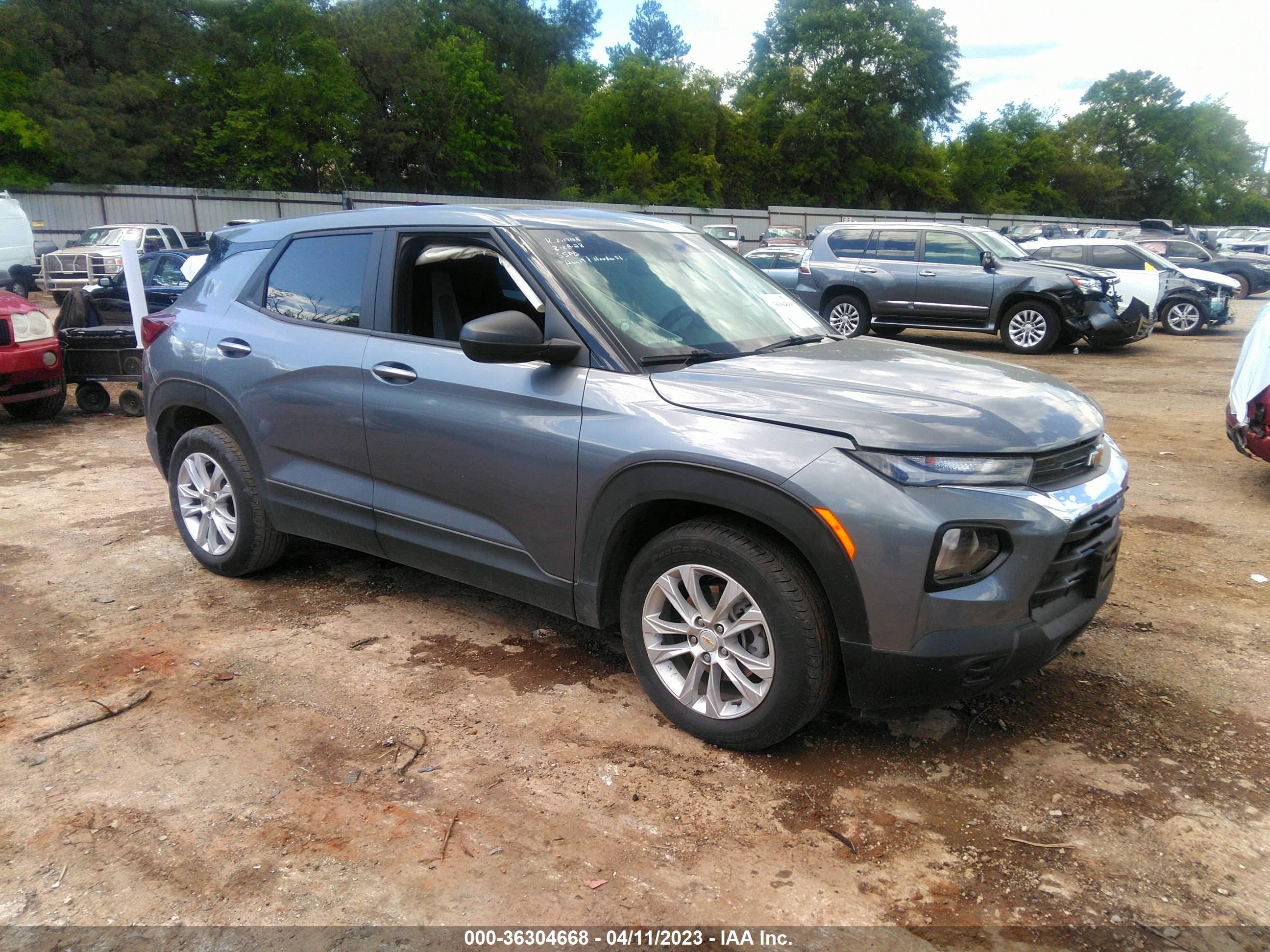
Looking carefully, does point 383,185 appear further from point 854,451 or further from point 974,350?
point 854,451

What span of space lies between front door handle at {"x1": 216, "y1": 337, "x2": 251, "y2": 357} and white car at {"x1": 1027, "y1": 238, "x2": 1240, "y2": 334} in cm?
1478

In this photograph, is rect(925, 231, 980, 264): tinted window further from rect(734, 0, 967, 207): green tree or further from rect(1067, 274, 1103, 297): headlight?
rect(734, 0, 967, 207): green tree

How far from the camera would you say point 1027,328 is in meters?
13.3

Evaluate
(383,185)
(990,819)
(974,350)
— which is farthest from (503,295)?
(383,185)

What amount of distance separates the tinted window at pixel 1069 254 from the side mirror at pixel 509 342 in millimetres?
15370

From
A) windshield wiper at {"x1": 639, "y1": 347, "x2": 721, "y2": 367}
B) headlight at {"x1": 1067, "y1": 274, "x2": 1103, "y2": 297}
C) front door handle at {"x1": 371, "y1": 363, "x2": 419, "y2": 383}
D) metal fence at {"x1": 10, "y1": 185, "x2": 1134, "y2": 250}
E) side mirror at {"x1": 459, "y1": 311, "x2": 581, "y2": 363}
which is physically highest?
metal fence at {"x1": 10, "y1": 185, "x2": 1134, "y2": 250}

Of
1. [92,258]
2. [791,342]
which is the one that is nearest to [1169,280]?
[791,342]

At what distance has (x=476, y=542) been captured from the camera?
11.9ft

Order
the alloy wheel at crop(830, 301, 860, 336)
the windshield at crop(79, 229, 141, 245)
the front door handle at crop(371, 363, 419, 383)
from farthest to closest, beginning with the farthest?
1. the windshield at crop(79, 229, 141, 245)
2. the alloy wheel at crop(830, 301, 860, 336)
3. the front door handle at crop(371, 363, 419, 383)

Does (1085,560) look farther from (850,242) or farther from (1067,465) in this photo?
(850,242)

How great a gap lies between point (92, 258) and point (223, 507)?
1823 cm

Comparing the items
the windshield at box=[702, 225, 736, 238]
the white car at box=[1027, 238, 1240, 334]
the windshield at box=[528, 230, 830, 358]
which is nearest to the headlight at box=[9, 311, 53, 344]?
the windshield at box=[528, 230, 830, 358]

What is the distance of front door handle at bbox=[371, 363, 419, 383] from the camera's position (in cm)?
372

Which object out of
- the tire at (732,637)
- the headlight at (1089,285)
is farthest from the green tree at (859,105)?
the tire at (732,637)
